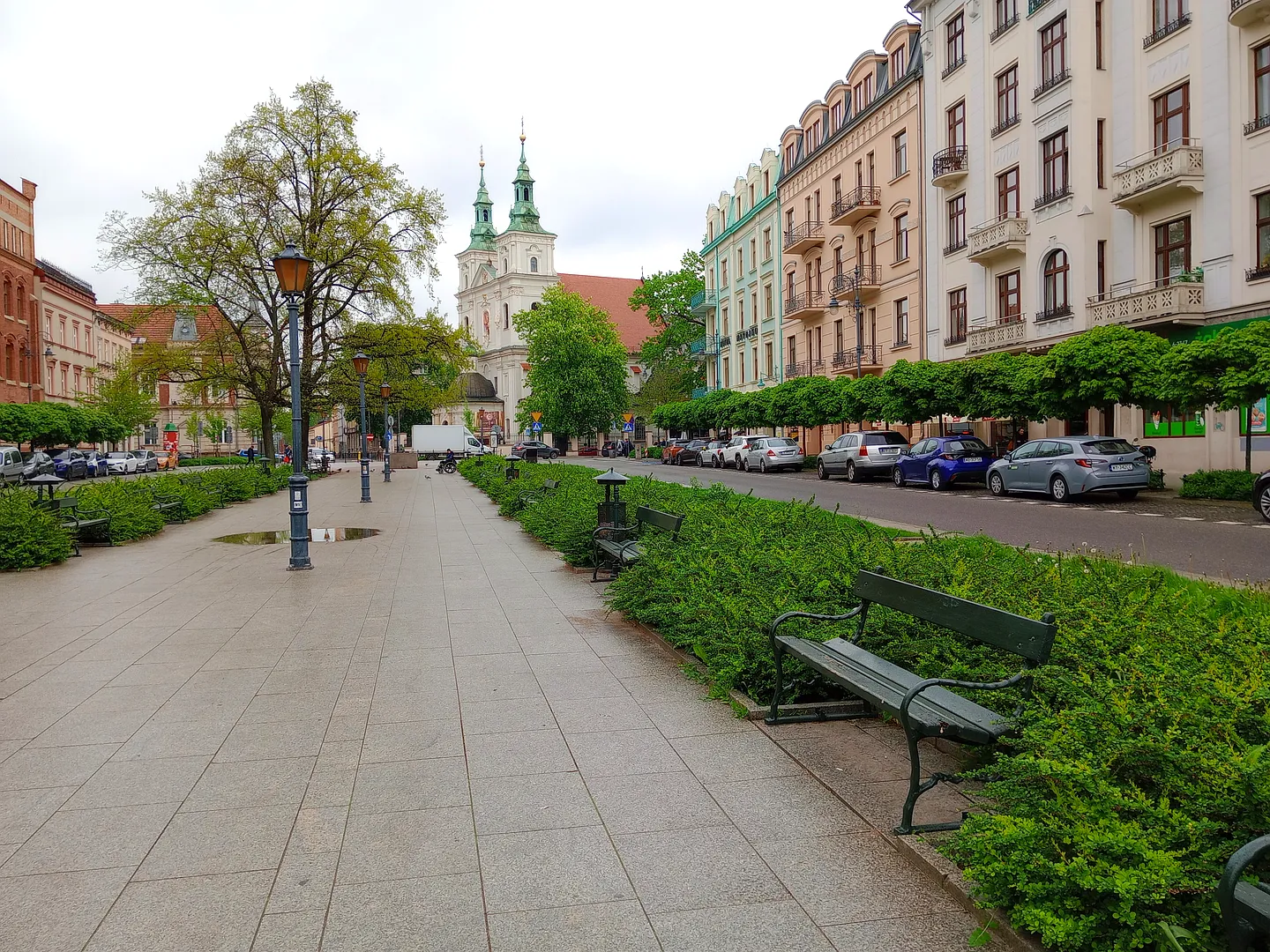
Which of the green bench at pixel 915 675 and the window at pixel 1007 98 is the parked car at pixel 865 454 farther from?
the green bench at pixel 915 675

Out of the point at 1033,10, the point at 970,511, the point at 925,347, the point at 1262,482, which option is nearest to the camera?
the point at 1262,482

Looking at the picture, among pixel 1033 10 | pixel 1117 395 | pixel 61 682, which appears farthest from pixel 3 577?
pixel 1033 10

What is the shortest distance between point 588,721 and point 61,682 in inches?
153

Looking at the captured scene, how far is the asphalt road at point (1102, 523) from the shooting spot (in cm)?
1152

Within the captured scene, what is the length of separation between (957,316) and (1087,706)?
3432 centimetres

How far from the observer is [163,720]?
18.5ft

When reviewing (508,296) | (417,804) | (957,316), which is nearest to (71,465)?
(957,316)

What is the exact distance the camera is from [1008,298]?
32.4 meters

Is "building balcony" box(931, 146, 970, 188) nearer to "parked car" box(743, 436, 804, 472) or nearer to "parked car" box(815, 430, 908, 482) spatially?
"parked car" box(815, 430, 908, 482)

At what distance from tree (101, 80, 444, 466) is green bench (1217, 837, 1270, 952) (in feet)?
121

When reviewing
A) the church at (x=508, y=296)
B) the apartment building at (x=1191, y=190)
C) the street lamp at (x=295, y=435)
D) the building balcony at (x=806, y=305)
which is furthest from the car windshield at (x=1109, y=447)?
the church at (x=508, y=296)

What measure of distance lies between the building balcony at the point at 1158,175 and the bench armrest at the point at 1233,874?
2629 cm

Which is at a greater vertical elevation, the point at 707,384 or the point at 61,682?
the point at 707,384

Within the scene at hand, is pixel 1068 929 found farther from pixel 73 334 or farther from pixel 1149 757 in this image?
pixel 73 334
